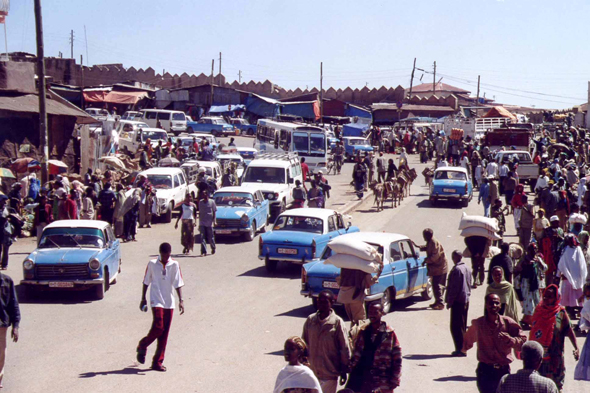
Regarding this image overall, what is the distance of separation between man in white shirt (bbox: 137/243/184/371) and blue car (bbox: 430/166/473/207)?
20699mm

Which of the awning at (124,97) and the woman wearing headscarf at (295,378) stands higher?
the awning at (124,97)

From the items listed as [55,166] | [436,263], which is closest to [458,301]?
[436,263]

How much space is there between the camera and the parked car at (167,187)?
2506 cm

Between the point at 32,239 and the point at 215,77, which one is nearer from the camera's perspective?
the point at 32,239

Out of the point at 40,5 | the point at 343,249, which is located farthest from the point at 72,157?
the point at 343,249

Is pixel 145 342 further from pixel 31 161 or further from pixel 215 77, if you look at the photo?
pixel 215 77

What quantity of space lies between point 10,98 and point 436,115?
50826 mm

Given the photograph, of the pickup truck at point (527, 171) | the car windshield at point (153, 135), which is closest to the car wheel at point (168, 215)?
the pickup truck at point (527, 171)

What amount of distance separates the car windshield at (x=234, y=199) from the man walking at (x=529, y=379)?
53.9 feet

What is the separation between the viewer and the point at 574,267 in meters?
12.4

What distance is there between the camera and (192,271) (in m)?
17.8

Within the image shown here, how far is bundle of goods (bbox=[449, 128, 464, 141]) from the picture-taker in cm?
5054

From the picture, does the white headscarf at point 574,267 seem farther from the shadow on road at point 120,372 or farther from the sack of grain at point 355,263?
the shadow on road at point 120,372

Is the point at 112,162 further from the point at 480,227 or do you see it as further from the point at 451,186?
the point at 480,227
